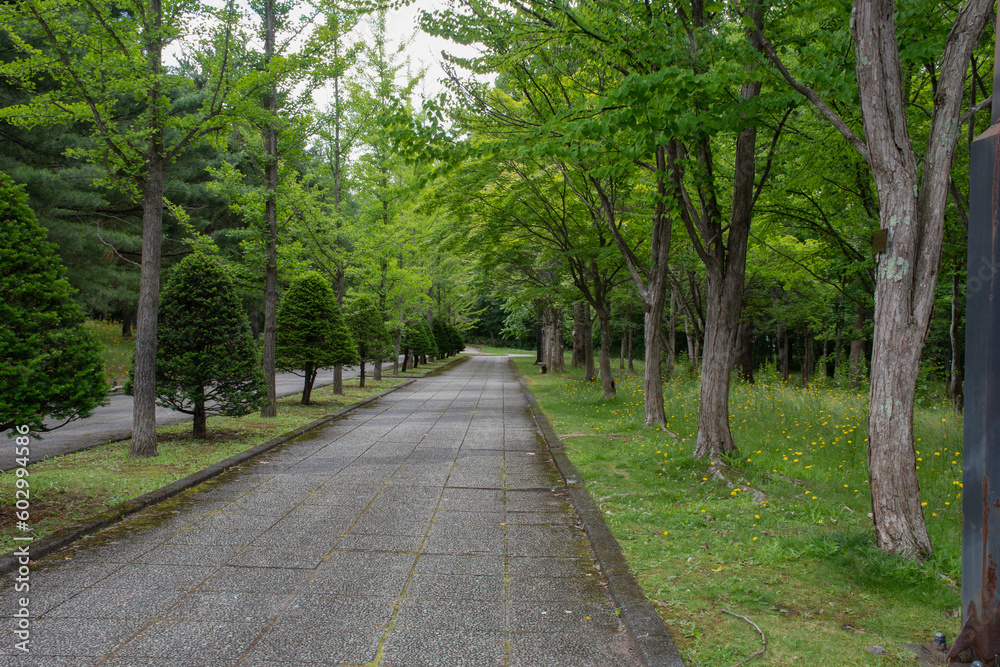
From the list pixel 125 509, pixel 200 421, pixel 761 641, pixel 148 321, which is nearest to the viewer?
pixel 761 641

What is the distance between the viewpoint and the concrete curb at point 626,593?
10.1 ft

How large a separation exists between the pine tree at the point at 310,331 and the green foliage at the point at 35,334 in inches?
316

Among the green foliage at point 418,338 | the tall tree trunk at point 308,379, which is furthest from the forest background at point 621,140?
the green foliage at point 418,338

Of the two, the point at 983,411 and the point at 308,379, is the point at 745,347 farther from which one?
the point at 983,411

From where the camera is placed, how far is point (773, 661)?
2.99 m

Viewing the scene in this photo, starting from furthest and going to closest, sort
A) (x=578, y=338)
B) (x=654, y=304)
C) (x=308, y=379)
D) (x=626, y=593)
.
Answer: (x=578, y=338)
(x=308, y=379)
(x=654, y=304)
(x=626, y=593)

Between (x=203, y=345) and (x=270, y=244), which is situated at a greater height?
(x=270, y=244)

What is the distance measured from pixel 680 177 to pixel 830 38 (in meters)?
2.03

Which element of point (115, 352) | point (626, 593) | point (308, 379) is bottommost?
point (626, 593)

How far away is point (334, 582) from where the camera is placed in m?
4.04

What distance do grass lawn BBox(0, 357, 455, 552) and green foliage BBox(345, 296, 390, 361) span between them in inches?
302

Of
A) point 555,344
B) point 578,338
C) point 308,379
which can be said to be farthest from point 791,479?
point 555,344

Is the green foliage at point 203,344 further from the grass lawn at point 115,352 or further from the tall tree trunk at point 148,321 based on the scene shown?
the grass lawn at point 115,352

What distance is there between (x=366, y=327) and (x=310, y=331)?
5627mm
